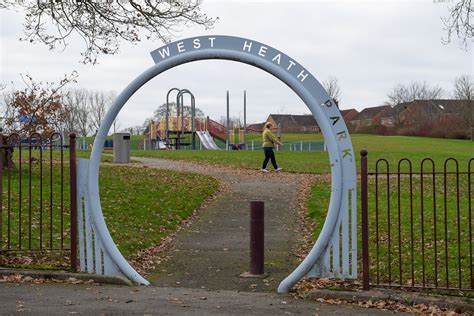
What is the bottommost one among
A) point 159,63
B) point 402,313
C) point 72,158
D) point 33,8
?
point 402,313

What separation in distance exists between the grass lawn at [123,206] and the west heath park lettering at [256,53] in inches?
107

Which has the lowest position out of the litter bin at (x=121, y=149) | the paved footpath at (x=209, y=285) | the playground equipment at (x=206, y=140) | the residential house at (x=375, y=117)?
the paved footpath at (x=209, y=285)

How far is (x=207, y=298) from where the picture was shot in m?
8.05

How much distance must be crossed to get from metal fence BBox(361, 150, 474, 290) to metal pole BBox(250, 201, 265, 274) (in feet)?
5.13

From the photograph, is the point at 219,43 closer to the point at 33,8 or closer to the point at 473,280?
the point at 473,280

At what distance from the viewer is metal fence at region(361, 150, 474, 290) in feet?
26.7

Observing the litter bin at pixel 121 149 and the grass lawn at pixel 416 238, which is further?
the litter bin at pixel 121 149

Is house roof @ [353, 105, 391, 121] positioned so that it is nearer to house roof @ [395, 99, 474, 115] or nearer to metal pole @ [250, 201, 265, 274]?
house roof @ [395, 99, 474, 115]

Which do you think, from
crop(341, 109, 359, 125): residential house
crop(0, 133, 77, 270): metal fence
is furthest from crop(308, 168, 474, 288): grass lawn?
crop(341, 109, 359, 125): residential house

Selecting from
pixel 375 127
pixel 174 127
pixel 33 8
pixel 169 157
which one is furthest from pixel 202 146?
pixel 375 127

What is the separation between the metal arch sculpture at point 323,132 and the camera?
8750mm

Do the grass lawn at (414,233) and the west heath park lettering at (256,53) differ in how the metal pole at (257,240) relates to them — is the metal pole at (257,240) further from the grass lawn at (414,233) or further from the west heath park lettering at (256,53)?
the west heath park lettering at (256,53)

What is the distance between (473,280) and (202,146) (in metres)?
38.3

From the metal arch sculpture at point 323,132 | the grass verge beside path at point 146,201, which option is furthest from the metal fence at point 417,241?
the grass verge beside path at point 146,201
